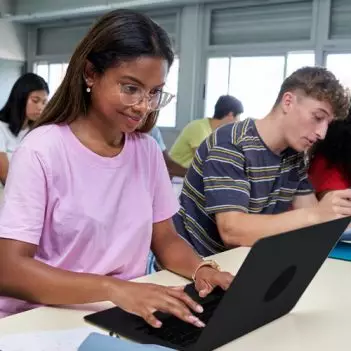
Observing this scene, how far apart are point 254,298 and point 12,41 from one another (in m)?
7.36

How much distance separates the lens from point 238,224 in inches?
61.4

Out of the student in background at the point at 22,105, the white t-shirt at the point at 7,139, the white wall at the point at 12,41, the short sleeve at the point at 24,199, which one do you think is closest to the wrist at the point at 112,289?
the short sleeve at the point at 24,199

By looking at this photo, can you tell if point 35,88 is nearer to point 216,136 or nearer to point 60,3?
point 216,136

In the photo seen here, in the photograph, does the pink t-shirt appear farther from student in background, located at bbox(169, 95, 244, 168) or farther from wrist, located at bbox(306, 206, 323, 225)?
student in background, located at bbox(169, 95, 244, 168)

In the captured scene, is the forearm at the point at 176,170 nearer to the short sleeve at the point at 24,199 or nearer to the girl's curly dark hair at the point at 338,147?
the girl's curly dark hair at the point at 338,147

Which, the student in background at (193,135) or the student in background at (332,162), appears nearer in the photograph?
the student in background at (332,162)

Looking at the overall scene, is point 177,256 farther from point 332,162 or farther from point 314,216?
point 332,162

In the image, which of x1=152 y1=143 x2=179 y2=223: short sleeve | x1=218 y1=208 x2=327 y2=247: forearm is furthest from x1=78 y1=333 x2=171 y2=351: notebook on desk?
x1=218 y1=208 x2=327 y2=247: forearm

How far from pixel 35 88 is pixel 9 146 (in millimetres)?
429

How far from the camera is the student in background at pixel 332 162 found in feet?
6.69

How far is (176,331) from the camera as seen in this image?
0.88m

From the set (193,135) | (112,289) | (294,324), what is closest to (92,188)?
(112,289)

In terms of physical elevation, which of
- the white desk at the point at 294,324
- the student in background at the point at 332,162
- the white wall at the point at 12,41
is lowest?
the white desk at the point at 294,324

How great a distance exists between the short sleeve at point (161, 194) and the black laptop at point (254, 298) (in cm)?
36
